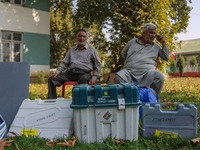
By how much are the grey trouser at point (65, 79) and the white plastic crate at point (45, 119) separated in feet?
3.42

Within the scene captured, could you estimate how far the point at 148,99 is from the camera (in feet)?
8.68

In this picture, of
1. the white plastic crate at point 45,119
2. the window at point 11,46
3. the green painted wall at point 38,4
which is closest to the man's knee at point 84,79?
the white plastic crate at point 45,119

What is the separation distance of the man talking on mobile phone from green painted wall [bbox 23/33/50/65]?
8.91 m

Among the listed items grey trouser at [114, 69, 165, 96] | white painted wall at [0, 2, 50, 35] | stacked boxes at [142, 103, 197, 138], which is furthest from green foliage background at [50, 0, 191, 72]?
stacked boxes at [142, 103, 197, 138]

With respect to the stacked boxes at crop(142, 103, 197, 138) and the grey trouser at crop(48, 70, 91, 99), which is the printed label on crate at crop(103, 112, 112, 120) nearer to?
the stacked boxes at crop(142, 103, 197, 138)

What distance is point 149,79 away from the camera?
3.22 metres

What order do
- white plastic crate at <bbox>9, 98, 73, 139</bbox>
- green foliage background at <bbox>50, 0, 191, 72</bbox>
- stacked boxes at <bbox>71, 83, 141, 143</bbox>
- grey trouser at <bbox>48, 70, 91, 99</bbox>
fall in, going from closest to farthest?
stacked boxes at <bbox>71, 83, 141, 143</bbox>, white plastic crate at <bbox>9, 98, 73, 139</bbox>, grey trouser at <bbox>48, 70, 91, 99</bbox>, green foliage background at <bbox>50, 0, 191, 72</bbox>

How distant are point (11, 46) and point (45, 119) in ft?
32.1

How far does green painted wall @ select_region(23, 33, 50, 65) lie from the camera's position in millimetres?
11223

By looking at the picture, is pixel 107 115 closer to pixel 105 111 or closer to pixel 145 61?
pixel 105 111

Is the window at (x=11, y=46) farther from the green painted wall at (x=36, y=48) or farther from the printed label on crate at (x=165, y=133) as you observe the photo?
the printed label on crate at (x=165, y=133)

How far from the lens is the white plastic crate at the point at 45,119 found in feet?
6.97

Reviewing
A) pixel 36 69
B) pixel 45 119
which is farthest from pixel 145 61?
pixel 36 69

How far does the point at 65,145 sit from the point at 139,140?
2.38 feet
